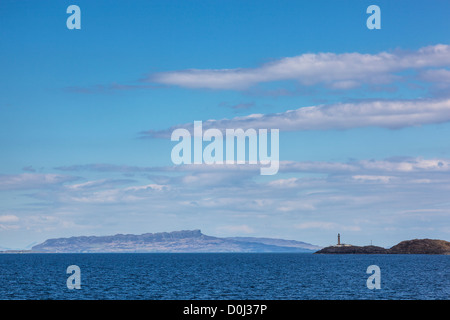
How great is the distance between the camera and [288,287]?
92500 millimetres

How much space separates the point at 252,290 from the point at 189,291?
10193 mm

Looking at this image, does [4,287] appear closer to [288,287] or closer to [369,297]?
[288,287]

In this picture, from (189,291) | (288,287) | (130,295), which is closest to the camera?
(130,295)
